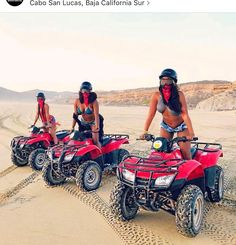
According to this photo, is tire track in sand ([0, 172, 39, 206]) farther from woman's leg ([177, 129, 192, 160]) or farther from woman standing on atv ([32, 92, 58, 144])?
woman's leg ([177, 129, 192, 160])

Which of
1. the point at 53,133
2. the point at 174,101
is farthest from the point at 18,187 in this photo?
the point at 174,101

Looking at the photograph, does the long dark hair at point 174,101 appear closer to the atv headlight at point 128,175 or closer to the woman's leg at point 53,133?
the atv headlight at point 128,175

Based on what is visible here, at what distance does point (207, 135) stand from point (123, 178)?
1220 centimetres

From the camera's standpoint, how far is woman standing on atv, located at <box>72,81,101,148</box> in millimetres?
7814

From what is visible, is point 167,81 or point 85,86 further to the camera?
point 85,86

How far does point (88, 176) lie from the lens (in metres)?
7.21

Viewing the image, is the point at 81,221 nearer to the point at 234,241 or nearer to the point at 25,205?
the point at 25,205

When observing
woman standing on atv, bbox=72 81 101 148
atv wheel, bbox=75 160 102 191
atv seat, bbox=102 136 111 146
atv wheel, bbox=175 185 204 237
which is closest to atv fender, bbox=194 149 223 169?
atv wheel, bbox=175 185 204 237

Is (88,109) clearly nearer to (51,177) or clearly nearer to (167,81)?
(51,177)

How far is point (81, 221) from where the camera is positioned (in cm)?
565

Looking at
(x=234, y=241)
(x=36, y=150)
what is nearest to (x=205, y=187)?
(x=234, y=241)

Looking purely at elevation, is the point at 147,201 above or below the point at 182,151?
below

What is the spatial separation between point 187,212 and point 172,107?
1745 millimetres

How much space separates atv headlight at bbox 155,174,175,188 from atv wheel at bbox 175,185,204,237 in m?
0.26
